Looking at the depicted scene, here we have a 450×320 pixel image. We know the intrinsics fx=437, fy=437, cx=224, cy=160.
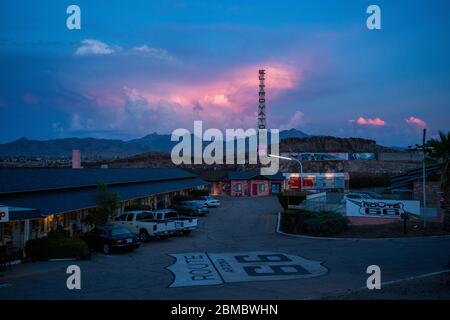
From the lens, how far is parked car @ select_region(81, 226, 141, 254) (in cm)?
2022

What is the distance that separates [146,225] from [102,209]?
3.03 metres

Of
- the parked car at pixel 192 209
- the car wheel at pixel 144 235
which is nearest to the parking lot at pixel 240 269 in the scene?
the car wheel at pixel 144 235

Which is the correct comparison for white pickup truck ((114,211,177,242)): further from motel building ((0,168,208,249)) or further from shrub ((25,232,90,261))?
shrub ((25,232,90,261))

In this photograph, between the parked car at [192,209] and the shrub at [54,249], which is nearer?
the shrub at [54,249]

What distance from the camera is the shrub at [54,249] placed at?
716 inches

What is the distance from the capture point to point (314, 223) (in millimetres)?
24969

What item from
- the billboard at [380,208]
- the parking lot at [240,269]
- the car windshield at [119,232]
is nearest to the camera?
the parking lot at [240,269]

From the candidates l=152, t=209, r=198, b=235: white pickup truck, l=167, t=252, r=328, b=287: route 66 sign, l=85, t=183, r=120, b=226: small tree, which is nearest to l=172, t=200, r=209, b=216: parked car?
l=152, t=209, r=198, b=235: white pickup truck

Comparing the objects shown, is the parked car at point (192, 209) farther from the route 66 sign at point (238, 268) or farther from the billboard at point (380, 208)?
the route 66 sign at point (238, 268)

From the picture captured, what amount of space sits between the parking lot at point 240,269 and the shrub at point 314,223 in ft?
4.25

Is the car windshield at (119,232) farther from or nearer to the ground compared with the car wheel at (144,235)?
farther from the ground

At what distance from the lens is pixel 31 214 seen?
56.5ft
